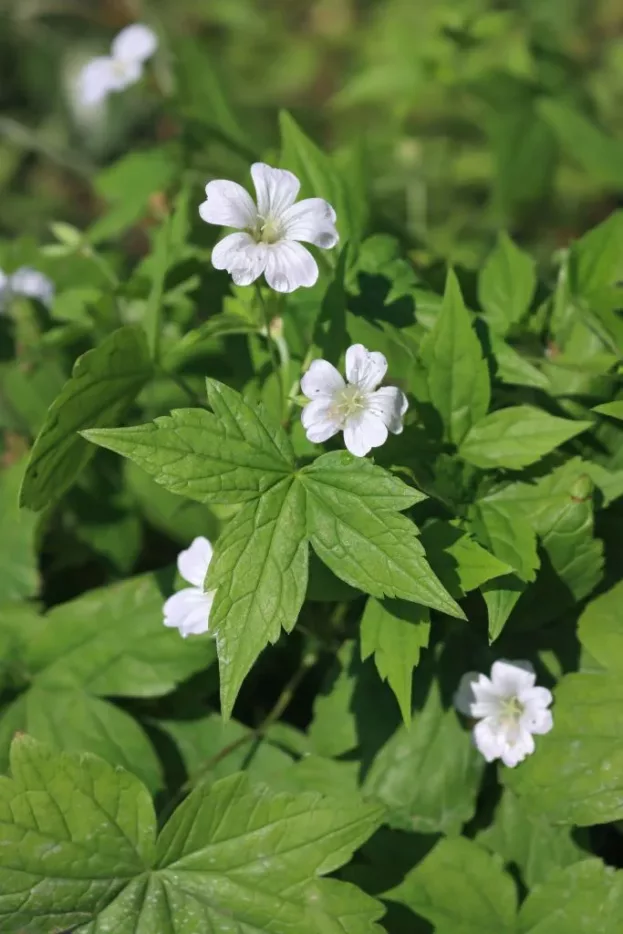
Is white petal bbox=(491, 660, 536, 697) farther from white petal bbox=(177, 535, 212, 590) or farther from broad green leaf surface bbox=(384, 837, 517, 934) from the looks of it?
white petal bbox=(177, 535, 212, 590)

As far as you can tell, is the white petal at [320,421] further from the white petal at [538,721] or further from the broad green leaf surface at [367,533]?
the white petal at [538,721]

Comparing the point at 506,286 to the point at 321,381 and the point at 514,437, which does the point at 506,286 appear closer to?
the point at 514,437

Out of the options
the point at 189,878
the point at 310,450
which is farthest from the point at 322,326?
the point at 189,878

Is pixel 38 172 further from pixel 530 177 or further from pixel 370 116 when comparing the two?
pixel 530 177

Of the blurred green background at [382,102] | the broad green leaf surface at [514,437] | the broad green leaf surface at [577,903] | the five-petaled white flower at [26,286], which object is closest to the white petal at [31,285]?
the five-petaled white flower at [26,286]

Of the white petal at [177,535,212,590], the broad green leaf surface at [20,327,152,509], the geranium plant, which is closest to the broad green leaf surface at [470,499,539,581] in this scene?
the geranium plant
